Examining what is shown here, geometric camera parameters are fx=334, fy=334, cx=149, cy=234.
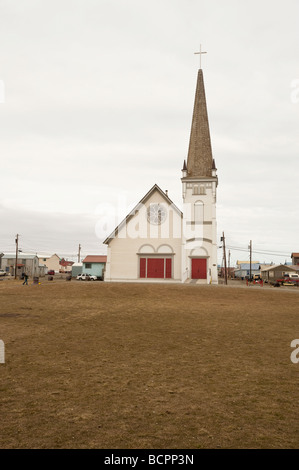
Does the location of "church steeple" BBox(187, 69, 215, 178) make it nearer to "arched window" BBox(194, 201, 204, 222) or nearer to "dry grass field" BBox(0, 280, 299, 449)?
"arched window" BBox(194, 201, 204, 222)

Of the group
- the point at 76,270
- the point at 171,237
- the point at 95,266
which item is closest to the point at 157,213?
the point at 171,237

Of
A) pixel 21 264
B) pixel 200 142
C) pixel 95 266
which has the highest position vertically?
pixel 200 142

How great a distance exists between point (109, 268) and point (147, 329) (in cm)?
2424

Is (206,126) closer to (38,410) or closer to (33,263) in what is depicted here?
(38,410)

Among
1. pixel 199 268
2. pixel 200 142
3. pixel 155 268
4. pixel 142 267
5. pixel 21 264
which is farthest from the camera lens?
pixel 21 264

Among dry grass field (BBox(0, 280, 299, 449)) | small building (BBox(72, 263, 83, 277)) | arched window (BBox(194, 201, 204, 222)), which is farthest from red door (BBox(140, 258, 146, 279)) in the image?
small building (BBox(72, 263, 83, 277))

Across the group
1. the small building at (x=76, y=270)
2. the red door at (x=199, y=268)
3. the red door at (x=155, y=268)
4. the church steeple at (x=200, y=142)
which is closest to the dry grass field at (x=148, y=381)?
the red door at (x=199, y=268)

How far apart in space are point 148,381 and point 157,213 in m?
29.4

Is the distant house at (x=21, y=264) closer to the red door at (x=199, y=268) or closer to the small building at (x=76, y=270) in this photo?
the small building at (x=76, y=270)

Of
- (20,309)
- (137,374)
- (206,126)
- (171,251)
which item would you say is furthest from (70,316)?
(206,126)

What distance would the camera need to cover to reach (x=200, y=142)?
3869cm

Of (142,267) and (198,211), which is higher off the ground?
(198,211)

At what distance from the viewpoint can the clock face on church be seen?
36.4m

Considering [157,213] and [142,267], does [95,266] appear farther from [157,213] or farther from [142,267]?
[157,213]
